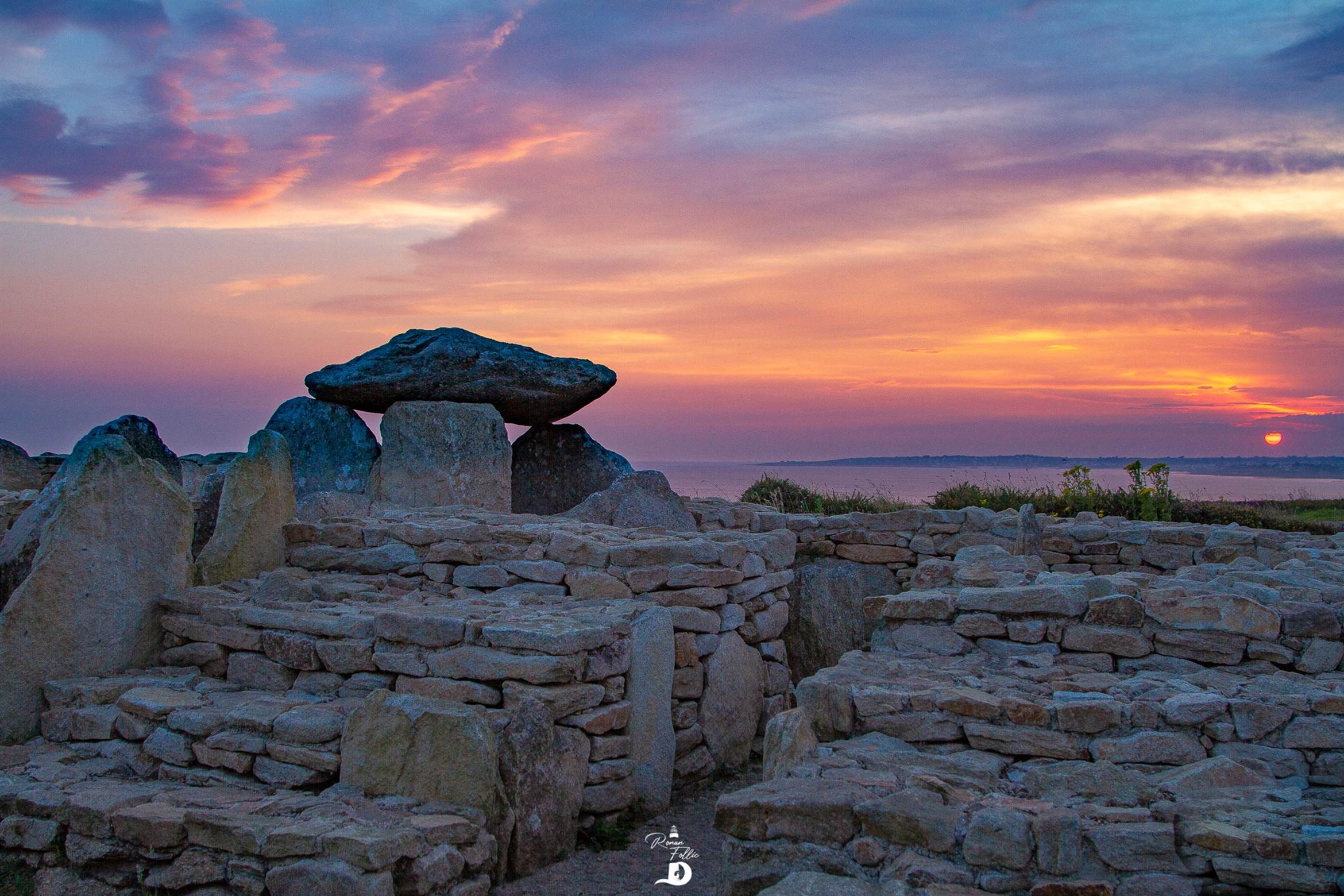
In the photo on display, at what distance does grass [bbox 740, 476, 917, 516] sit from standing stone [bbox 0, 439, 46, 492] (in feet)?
29.5

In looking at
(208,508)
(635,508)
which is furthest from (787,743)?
(208,508)

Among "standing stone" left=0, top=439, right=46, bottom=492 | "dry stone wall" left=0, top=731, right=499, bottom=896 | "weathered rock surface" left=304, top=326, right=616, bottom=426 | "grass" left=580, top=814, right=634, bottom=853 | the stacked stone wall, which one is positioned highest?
"weathered rock surface" left=304, top=326, right=616, bottom=426

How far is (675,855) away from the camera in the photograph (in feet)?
18.5

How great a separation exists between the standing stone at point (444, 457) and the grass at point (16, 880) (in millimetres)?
6232

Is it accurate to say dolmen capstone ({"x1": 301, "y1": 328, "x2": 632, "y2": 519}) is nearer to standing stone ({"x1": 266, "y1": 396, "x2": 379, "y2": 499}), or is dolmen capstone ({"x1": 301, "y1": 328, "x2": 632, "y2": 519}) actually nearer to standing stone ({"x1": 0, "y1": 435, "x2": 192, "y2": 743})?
standing stone ({"x1": 266, "y1": 396, "x2": 379, "y2": 499})

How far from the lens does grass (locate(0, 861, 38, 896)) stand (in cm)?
494

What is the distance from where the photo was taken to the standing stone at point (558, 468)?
12844 mm

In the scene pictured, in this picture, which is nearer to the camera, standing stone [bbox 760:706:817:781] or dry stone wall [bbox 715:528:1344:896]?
dry stone wall [bbox 715:528:1344:896]

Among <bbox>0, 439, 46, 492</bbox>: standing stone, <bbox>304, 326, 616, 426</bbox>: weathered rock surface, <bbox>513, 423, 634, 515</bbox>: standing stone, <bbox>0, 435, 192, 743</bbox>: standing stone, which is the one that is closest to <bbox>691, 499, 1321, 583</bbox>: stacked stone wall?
<bbox>513, 423, 634, 515</bbox>: standing stone

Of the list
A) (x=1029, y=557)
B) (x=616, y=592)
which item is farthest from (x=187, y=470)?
(x=1029, y=557)

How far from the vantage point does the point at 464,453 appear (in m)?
11.4

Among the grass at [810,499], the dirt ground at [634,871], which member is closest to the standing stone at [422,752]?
the dirt ground at [634,871]

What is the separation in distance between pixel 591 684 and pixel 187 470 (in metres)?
9.40

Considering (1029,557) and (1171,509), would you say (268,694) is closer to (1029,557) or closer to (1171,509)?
(1029,557)
